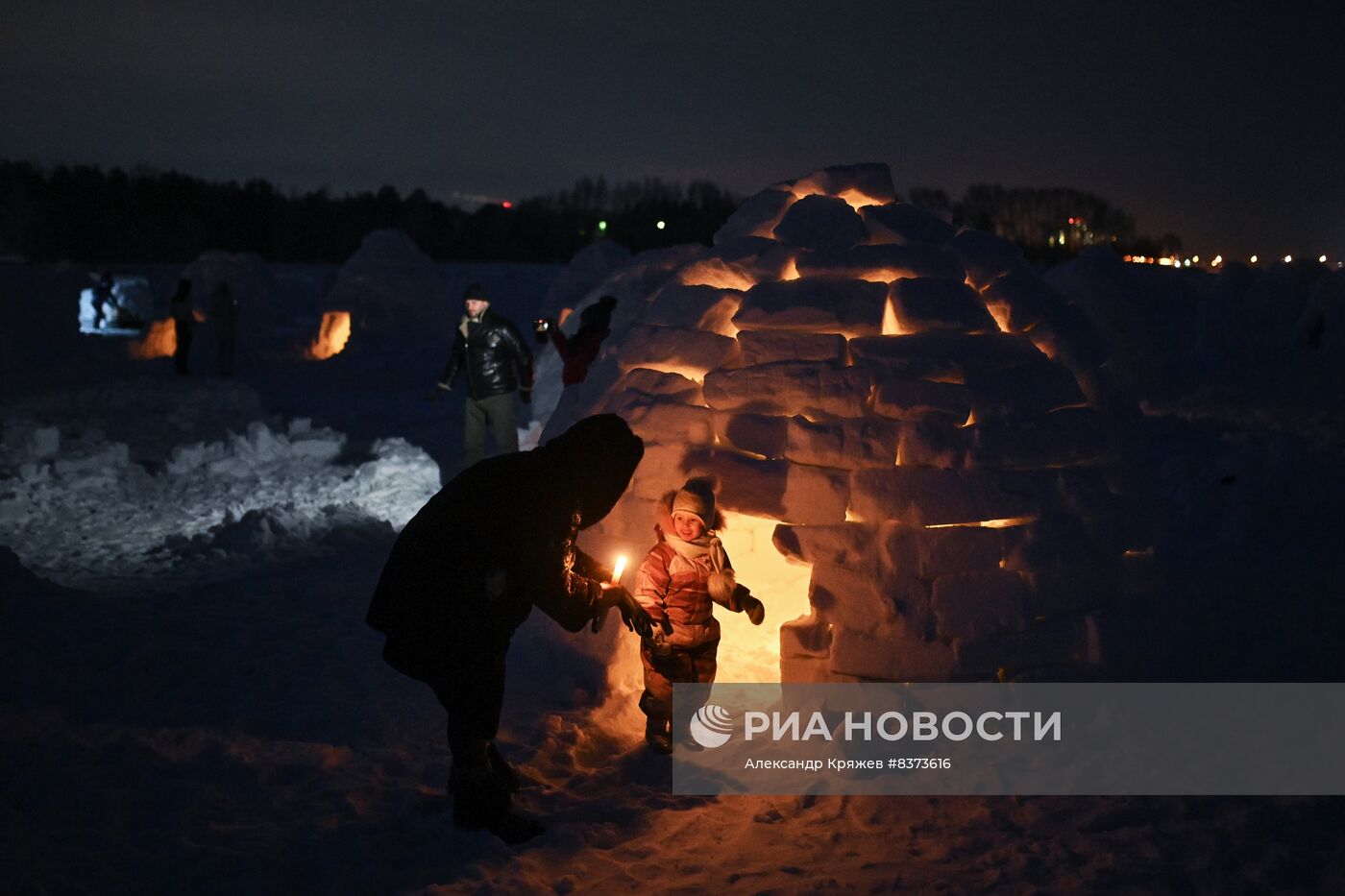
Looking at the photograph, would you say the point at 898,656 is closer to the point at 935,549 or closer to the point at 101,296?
the point at 935,549

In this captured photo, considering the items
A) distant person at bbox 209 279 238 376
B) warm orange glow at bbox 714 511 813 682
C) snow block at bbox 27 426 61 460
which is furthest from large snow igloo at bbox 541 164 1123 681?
distant person at bbox 209 279 238 376

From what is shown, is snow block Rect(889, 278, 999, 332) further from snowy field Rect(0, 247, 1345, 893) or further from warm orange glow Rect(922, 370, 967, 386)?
snowy field Rect(0, 247, 1345, 893)

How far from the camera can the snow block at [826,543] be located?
162 inches

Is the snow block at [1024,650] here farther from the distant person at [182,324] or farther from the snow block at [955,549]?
the distant person at [182,324]

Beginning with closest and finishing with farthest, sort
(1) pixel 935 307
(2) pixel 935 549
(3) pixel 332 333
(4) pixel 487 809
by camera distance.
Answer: (4) pixel 487 809 → (2) pixel 935 549 → (1) pixel 935 307 → (3) pixel 332 333

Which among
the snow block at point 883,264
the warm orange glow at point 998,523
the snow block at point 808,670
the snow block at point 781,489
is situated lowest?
the snow block at point 808,670

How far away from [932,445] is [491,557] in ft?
6.19

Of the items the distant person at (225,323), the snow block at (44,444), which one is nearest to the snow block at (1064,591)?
the snow block at (44,444)

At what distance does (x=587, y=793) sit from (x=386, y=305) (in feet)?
60.2

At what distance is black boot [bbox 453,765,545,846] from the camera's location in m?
3.45

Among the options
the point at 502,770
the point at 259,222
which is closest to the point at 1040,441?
the point at 502,770

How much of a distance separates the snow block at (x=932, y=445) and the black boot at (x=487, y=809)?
203 centimetres

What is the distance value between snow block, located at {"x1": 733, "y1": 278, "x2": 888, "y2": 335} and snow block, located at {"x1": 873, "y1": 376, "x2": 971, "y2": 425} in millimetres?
374

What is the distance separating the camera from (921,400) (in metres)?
4.19
